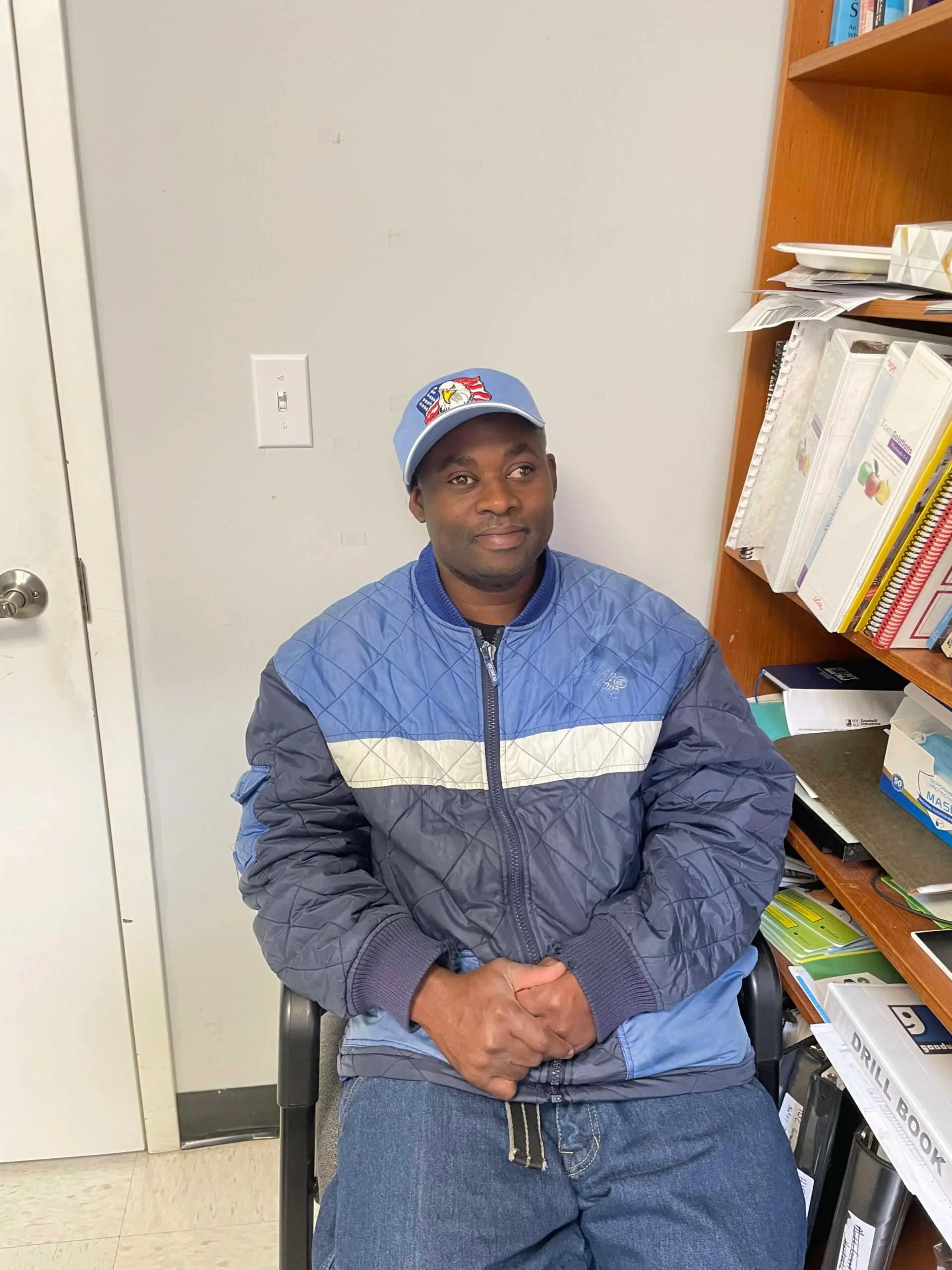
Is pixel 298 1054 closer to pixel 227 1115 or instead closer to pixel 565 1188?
pixel 565 1188

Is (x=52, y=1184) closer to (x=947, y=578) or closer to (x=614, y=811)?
(x=614, y=811)

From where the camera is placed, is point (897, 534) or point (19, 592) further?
point (19, 592)

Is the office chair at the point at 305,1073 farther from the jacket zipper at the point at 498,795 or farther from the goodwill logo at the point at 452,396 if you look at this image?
the goodwill logo at the point at 452,396

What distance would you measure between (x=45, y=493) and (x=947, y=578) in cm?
121

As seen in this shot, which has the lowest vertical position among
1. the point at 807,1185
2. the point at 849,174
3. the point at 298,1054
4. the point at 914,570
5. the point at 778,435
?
the point at 807,1185

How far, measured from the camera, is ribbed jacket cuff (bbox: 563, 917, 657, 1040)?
106cm

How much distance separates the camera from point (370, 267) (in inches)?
52.2

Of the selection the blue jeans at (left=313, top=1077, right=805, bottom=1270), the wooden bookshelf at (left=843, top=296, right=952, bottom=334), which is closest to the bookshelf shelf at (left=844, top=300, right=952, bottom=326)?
the wooden bookshelf at (left=843, top=296, right=952, bottom=334)

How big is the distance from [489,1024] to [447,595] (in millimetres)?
538

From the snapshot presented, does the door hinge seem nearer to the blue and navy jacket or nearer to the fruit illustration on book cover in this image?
the blue and navy jacket

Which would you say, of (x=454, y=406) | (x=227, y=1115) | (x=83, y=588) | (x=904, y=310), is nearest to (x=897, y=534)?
(x=904, y=310)

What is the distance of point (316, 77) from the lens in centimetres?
125

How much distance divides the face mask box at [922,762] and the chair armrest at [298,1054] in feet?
2.65

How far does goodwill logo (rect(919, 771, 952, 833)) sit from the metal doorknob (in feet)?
4.14
